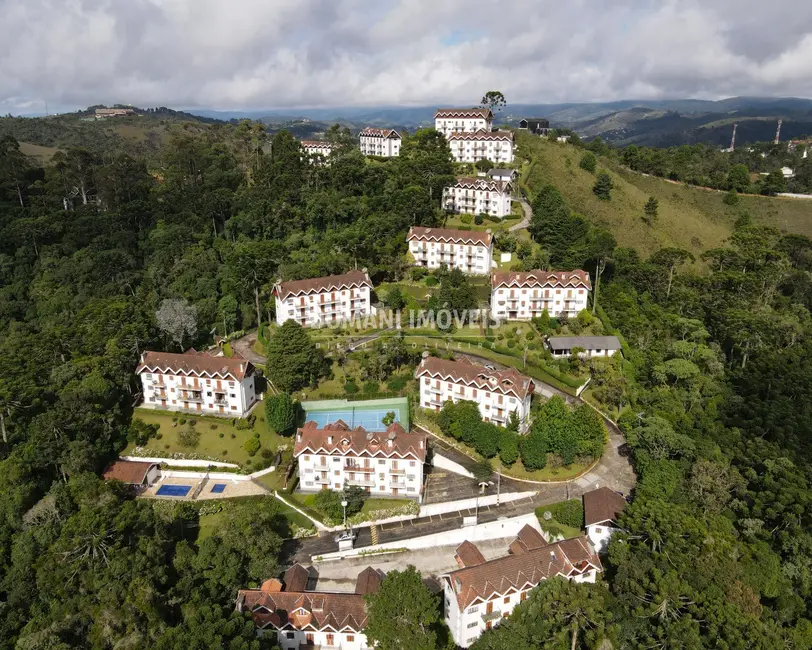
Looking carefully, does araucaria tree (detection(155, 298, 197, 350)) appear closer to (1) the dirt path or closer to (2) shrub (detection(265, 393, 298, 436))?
(1) the dirt path

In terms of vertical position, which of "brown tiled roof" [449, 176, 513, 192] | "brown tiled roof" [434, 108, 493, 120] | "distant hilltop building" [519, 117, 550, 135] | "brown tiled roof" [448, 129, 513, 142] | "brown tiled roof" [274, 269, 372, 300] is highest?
"brown tiled roof" [434, 108, 493, 120]

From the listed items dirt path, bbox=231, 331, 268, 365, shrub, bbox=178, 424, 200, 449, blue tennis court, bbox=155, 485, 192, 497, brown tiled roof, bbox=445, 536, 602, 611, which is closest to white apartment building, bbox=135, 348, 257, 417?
shrub, bbox=178, 424, 200, 449

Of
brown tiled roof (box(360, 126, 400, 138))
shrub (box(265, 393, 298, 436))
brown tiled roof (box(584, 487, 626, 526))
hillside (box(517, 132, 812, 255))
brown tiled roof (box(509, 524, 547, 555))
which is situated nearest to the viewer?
brown tiled roof (box(509, 524, 547, 555))

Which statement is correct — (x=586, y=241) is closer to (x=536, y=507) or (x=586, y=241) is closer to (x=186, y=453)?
(x=536, y=507)

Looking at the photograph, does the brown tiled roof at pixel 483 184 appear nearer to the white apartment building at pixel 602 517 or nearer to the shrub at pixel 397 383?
the shrub at pixel 397 383

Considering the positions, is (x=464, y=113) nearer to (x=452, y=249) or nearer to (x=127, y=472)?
(x=452, y=249)

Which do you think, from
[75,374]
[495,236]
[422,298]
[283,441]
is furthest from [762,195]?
[75,374]

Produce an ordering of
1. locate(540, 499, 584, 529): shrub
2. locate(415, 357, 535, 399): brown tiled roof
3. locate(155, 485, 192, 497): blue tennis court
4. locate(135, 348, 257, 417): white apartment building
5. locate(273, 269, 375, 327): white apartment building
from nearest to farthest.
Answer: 1. locate(540, 499, 584, 529): shrub
2. locate(155, 485, 192, 497): blue tennis court
3. locate(415, 357, 535, 399): brown tiled roof
4. locate(135, 348, 257, 417): white apartment building
5. locate(273, 269, 375, 327): white apartment building
